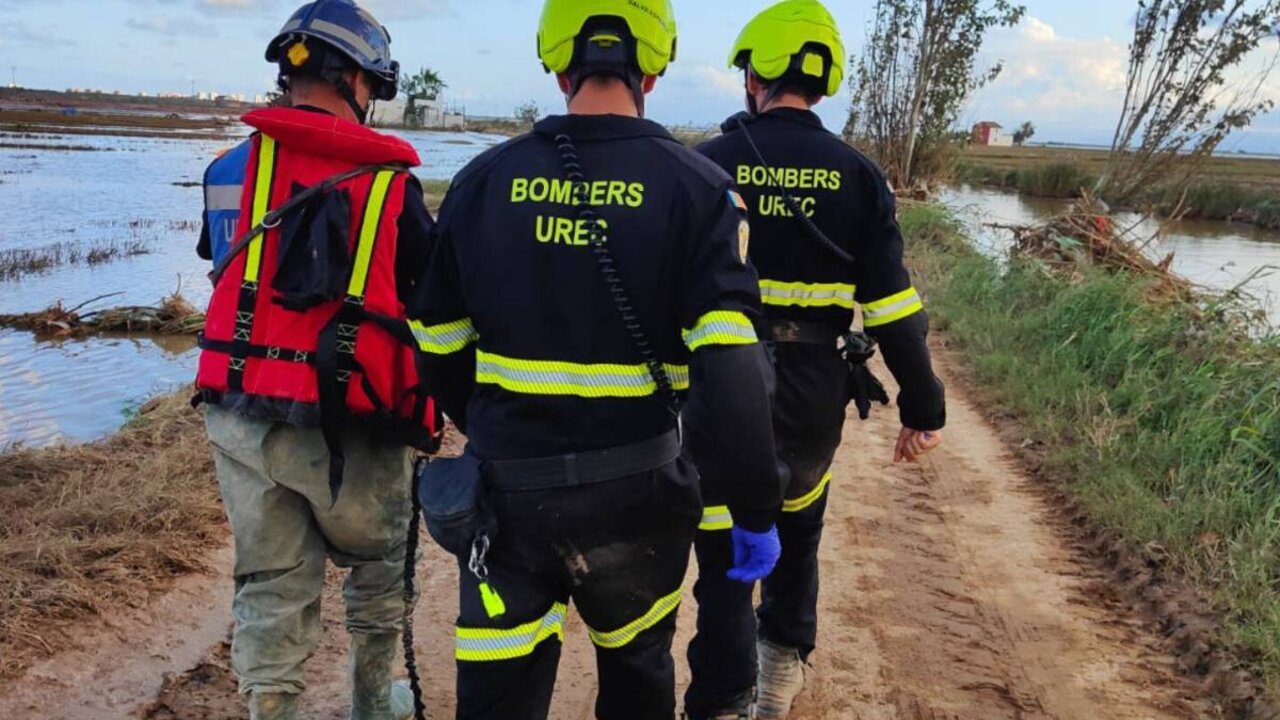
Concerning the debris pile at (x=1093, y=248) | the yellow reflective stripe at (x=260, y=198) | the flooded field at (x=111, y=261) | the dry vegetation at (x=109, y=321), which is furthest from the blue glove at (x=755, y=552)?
the dry vegetation at (x=109, y=321)

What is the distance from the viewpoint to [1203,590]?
4383 mm

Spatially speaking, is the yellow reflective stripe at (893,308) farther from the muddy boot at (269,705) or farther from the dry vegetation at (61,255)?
the dry vegetation at (61,255)

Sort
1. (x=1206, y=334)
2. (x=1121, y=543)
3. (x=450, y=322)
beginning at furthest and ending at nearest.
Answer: (x=1206, y=334) < (x=1121, y=543) < (x=450, y=322)

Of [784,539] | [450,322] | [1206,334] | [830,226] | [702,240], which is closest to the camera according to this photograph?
[702,240]

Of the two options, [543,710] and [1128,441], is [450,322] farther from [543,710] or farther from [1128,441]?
[1128,441]

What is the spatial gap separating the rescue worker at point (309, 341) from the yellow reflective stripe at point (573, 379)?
24.0 inches

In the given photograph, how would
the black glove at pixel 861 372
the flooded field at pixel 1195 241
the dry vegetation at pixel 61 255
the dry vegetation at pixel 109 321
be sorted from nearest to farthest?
the black glove at pixel 861 372
the dry vegetation at pixel 109 321
the flooded field at pixel 1195 241
the dry vegetation at pixel 61 255

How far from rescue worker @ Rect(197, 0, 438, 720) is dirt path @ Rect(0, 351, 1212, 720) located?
95 centimetres

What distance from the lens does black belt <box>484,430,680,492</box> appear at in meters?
2.12

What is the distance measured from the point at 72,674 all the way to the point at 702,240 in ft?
9.25

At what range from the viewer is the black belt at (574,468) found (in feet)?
6.95

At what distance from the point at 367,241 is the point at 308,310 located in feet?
0.78

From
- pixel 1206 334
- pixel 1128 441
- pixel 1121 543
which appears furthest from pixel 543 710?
pixel 1206 334

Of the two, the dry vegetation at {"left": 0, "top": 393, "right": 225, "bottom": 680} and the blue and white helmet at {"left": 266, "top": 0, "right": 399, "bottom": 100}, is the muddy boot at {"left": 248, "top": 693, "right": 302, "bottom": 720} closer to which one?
the dry vegetation at {"left": 0, "top": 393, "right": 225, "bottom": 680}
